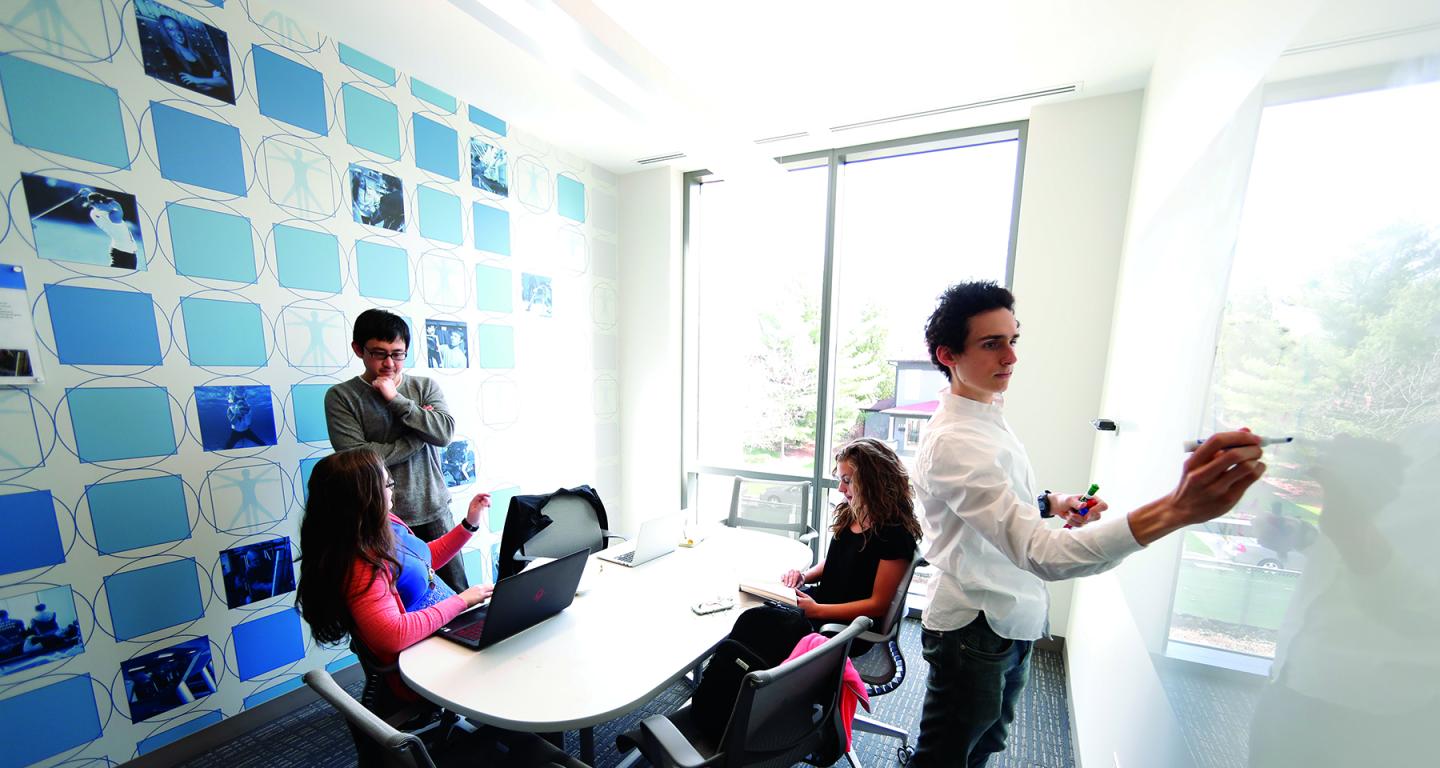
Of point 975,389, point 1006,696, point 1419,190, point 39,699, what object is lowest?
point 39,699

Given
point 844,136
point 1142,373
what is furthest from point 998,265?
point 1142,373

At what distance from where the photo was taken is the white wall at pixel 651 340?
4.01 meters

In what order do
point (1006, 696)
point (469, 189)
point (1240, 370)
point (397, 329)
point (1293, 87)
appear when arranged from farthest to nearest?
point (469, 189) → point (397, 329) → point (1006, 696) → point (1240, 370) → point (1293, 87)

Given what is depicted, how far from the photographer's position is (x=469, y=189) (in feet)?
10.1

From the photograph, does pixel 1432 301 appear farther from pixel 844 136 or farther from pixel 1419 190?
pixel 844 136

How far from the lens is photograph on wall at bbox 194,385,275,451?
210cm

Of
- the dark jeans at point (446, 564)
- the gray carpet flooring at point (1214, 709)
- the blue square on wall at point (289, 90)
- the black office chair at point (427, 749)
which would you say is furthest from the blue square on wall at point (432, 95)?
the gray carpet flooring at point (1214, 709)

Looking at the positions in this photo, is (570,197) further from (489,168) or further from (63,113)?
→ (63,113)

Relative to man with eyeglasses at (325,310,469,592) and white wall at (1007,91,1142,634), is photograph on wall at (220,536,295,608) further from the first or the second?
white wall at (1007,91,1142,634)

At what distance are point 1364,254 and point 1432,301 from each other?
0.46 feet

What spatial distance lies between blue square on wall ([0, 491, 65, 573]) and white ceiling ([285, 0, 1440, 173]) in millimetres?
2158

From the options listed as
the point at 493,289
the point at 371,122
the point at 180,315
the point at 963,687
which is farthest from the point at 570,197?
the point at 963,687

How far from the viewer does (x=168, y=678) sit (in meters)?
2.05

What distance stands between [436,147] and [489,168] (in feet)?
1.09
